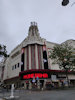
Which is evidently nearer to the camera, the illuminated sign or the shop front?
the shop front

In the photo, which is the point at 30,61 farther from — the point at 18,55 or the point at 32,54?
the point at 18,55

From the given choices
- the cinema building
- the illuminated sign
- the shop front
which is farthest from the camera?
the cinema building

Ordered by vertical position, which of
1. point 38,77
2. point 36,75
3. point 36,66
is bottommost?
point 38,77

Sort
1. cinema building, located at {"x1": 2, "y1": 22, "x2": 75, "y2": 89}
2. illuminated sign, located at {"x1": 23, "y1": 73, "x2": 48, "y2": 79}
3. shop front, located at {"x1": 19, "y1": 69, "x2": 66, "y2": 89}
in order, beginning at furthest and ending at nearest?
cinema building, located at {"x1": 2, "y1": 22, "x2": 75, "y2": 89} < illuminated sign, located at {"x1": 23, "y1": 73, "x2": 48, "y2": 79} < shop front, located at {"x1": 19, "y1": 69, "x2": 66, "y2": 89}

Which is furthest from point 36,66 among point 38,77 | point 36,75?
point 38,77

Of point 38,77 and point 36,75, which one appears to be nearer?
point 38,77

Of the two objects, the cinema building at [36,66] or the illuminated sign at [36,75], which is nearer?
the illuminated sign at [36,75]

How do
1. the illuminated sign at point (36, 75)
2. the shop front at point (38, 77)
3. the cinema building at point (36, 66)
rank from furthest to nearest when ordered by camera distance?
the cinema building at point (36, 66)
the illuminated sign at point (36, 75)
the shop front at point (38, 77)

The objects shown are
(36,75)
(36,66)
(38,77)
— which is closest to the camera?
(38,77)

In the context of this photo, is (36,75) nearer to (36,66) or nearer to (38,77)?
(38,77)

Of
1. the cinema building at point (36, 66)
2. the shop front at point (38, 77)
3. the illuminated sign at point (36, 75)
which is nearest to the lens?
the shop front at point (38, 77)

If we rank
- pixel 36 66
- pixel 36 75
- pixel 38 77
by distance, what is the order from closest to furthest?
pixel 38 77
pixel 36 75
pixel 36 66

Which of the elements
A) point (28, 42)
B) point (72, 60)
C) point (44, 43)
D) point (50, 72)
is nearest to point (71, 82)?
point (50, 72)

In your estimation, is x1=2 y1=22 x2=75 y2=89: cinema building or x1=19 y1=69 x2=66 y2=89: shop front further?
x1=2 y1=22 x2=75 y2=89: cinema building
